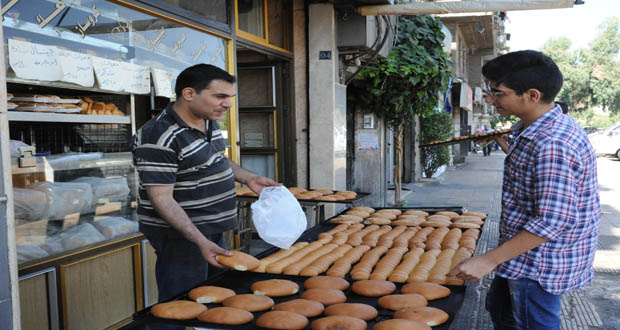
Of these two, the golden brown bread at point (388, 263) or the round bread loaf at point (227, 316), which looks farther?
the golden brown bread at point (388, 263)

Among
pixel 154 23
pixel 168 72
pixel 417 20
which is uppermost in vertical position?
pixel 417 20

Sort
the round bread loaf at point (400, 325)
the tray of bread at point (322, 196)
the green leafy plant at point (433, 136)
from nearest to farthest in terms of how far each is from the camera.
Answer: the round bread loaf at point (400, 325), the tray of bread at point (322, 196), the green leafy plant at point (433, 136)

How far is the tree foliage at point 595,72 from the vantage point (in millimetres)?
54969

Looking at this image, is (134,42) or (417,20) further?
(417,20)

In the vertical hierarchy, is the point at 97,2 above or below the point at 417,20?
below

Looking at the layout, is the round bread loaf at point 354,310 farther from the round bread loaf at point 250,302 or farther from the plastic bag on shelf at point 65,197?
the plastic bag on shelf at point 65,197

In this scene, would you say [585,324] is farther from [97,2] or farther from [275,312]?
[97,2]

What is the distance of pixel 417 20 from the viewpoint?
8844 mm

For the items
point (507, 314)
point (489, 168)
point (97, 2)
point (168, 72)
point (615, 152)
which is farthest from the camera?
point (615, 152)

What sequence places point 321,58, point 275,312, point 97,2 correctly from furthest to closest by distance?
point 321,58 → point 97,2 → point 275,312

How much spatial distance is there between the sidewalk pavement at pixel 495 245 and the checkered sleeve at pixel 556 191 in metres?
0.55

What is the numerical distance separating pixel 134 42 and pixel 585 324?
457cm

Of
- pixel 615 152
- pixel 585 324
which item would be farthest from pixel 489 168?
pixel 585 324

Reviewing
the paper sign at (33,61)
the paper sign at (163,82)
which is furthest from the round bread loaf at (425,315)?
the paper sign at (163,82)
